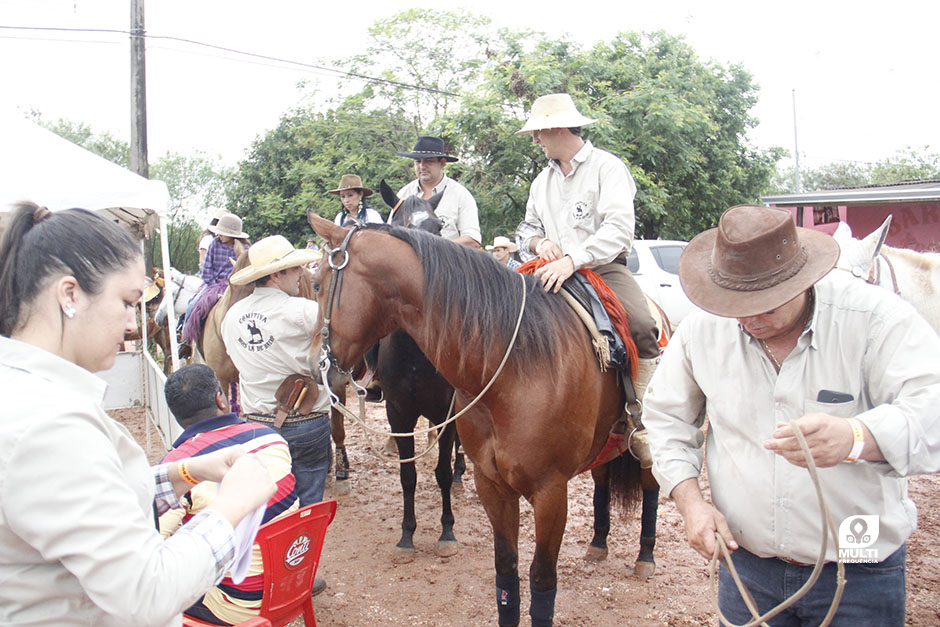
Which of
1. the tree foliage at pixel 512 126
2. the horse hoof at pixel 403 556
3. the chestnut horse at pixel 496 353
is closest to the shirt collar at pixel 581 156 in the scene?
the chestnut horse at pixel 496 353

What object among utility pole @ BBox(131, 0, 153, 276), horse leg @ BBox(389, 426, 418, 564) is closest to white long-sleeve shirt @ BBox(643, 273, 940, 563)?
horse leg @ BBox(389, 426, 418, 564)

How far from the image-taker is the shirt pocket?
1723 millimetres

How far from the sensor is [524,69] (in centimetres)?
1392

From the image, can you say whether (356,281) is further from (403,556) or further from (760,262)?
(403,556)

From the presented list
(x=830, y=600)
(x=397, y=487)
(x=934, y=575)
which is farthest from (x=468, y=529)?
(x=830, y=600)

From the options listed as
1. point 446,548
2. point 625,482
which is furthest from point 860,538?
point 446,548

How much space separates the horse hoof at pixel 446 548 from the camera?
185 inches

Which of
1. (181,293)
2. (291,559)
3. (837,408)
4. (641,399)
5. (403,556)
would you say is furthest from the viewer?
(181,293)

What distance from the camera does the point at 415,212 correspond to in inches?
181

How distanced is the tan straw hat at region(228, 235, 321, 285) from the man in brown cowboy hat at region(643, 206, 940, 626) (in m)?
2.69

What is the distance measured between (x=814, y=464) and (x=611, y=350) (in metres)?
1.87

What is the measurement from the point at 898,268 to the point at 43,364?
3.79 metres

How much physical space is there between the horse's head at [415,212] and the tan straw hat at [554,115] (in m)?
1.01

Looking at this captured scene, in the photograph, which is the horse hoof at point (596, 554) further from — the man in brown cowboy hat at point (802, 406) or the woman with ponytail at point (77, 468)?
the woman with ponytail at point (77, 468)
